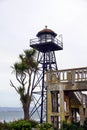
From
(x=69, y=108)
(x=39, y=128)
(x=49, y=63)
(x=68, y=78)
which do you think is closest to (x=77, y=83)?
(x=68, y=78)

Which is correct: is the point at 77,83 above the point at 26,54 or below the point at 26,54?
below

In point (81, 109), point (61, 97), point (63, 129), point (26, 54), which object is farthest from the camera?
point (26, 54)

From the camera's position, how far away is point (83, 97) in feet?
88.0

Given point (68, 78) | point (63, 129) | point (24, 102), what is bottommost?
point (63, 129)

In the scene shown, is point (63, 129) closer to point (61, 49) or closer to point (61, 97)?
point (61, 97)

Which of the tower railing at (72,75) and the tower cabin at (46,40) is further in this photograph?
the tower cabin at (46,40)

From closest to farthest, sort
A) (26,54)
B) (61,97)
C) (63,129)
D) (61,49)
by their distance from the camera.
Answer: (63,129) < (61,97) < (26,54) < (61,49)

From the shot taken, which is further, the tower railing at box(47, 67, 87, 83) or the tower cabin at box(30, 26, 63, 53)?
the tower cabin at box(30, 26, 63, 53)

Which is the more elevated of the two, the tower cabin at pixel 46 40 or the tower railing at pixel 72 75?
the tower cabin at pixel 46 40

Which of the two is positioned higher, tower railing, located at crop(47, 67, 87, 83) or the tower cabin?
the tower cabin

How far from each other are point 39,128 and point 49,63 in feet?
55.3

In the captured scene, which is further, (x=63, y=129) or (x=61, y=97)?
(x=61, y=97)

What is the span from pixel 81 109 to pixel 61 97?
3045 millimetres

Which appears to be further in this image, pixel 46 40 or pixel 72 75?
pixel 46 40
